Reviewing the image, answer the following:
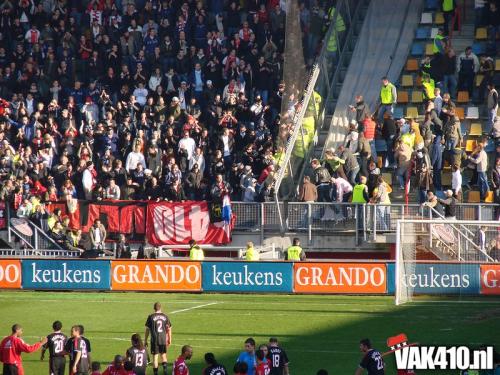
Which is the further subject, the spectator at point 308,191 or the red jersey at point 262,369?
the spectator at point 308,191

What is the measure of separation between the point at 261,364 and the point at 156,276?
14.9 meters

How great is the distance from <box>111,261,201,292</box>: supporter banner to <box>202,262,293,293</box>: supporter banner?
377mm

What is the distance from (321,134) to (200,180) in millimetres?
4244

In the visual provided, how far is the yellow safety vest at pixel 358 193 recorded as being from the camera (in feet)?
137

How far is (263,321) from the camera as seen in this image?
1364 inches

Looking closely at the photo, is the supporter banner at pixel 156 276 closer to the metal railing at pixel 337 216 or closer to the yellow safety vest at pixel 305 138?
the metal railing at pixel 337 216

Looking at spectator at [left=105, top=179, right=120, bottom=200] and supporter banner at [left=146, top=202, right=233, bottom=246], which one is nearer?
supporter banner at [left=146, top=202, right=233, bottom=246]

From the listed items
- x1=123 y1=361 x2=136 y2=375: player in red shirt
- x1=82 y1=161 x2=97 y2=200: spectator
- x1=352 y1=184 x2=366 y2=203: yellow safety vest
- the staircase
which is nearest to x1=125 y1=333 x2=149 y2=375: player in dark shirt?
x1=123 y1=361 x2=136 y2=375: player in red shirt

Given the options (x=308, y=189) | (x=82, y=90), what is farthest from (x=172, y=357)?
(x=82, y=90)

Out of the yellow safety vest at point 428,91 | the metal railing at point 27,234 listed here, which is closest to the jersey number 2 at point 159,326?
the metal railing at point 27,234

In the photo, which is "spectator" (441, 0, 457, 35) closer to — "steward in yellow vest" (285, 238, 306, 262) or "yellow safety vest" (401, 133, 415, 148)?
"yellow safety vest" (401, 133, 415, 148)

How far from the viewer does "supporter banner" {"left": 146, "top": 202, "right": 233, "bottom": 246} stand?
43.9 meters

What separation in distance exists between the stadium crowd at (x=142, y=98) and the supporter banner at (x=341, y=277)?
16.6 ft

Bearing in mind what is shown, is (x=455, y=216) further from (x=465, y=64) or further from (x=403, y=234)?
(x=465, y=64)
